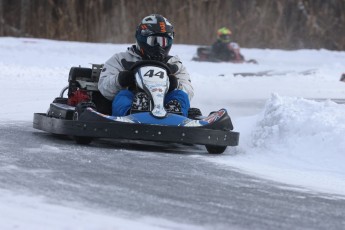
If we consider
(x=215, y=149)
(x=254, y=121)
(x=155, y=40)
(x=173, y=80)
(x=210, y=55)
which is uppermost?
(x=155, y=40)

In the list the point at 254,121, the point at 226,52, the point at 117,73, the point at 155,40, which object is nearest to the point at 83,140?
the point at 117,73

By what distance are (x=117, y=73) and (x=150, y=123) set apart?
1066 mm

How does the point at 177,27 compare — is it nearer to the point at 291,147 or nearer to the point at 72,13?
the point at 72,13

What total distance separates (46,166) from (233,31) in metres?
29.3

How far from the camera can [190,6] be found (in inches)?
1335

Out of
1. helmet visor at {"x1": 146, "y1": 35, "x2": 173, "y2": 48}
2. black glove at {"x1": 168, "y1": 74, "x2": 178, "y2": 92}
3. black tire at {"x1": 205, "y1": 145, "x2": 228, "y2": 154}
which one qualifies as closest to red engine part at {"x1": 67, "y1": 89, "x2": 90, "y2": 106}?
helmet visor at {"x1": 146, "y1": 35, "x2": 173, "y2": 48}

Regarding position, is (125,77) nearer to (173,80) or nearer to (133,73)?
(133,73)

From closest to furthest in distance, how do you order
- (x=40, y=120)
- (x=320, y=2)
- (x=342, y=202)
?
1. (x=342, y=202)
2. (x=40, y=120)
3. (x=320, y=2)

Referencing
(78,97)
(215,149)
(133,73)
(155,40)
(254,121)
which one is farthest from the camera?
(254,121)

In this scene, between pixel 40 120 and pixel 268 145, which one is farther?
pixel 40 120

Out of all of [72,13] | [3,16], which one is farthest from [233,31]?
[3,16]

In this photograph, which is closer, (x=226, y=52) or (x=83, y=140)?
(x=83, y=140)

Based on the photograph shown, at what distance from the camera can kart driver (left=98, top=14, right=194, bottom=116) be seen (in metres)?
8.15

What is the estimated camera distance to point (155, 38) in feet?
27.7
